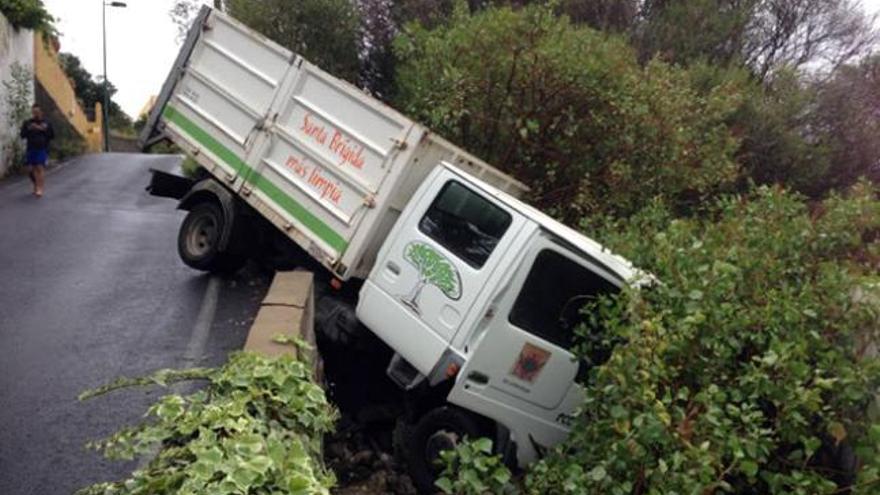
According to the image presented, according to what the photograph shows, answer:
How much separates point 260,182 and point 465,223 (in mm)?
2814

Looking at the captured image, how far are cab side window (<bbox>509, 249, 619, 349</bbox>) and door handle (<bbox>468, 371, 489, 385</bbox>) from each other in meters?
0.44

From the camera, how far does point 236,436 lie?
122 inches

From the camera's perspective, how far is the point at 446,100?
9.77m

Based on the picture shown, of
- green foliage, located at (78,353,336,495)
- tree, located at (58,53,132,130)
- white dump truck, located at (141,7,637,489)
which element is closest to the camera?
green foliage, located at (78,353,336,495)

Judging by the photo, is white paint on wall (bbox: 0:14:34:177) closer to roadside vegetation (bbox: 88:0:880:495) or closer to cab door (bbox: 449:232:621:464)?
roadside vegetation (bbox: 88:0:880:495)

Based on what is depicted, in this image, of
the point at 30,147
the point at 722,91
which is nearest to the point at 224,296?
the point at 722,91

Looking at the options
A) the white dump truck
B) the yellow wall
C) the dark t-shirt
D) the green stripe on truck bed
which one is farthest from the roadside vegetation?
the yellow wall

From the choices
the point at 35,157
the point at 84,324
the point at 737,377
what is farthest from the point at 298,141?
the point at 35,157

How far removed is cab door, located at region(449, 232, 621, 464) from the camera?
20.5 ft

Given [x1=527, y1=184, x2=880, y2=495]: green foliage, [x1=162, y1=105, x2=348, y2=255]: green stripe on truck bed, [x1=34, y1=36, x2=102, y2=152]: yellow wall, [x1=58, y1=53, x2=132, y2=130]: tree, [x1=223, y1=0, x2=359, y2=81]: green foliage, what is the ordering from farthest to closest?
1. [x1=58, y1=53, x2=132, y2=130]: tree
2. [x1=34, y1=36, x2=102, y2=152]: yellow wall
3. [x1=223, y1=0, x2=359, y2=81]: green foliage
4. [x1=162, y1=105, x2=348, y2=255]: green stripe on truck bed
5. [x1=527, y1=184, x2=880, y2=495]: green foliage

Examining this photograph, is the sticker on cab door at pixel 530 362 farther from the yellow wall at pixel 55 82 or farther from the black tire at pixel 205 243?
the yellow wall at pixel 55 82

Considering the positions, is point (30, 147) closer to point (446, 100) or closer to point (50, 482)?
point (446, 100)

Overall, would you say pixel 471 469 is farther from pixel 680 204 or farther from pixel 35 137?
pixel 35 137

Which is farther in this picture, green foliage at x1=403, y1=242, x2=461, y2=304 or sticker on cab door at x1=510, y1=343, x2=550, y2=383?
green foliage at x1=403, y1=242, x2=461, y2=304
